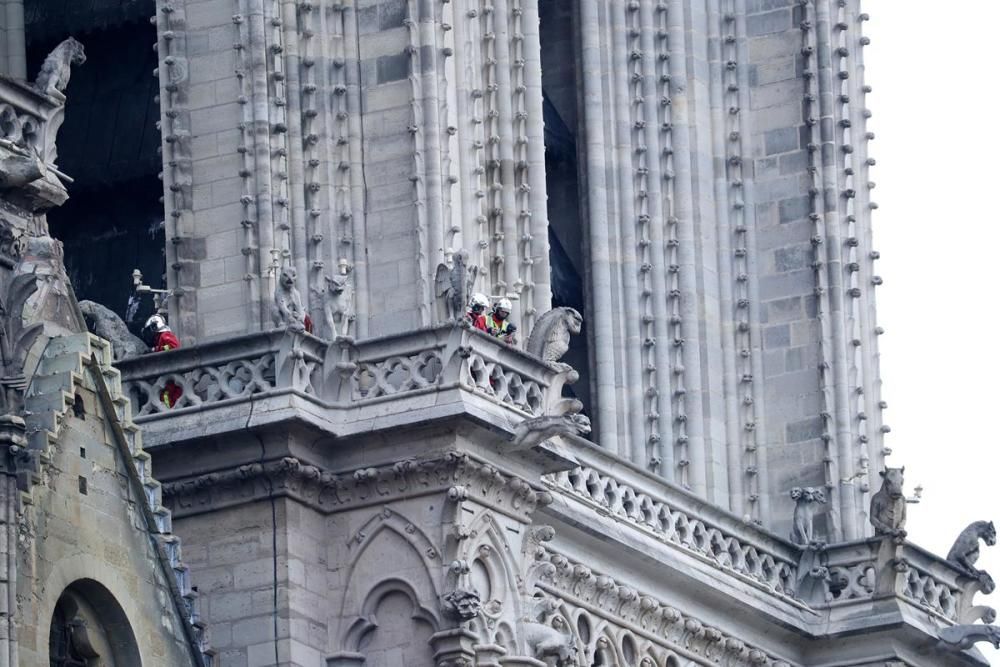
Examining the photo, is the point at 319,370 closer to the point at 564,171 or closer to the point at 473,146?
the point at 473,146

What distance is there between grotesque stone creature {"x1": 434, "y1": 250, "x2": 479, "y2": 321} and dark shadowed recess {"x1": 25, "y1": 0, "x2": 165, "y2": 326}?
218 inches

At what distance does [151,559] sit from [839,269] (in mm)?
17454

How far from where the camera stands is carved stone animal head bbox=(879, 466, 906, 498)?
58531mm

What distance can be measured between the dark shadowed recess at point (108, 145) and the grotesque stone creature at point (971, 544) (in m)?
10.6

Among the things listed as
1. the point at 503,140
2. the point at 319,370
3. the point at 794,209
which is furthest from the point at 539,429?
the point at 794,209

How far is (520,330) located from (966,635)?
25.7 ft

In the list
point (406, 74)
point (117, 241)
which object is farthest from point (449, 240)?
point (117, 241)

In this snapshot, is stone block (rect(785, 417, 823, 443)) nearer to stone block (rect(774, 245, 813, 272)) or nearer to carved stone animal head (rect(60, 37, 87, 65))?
stone block (rect(774, 245, 813, 272))

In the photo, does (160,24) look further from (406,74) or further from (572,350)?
(572,350)

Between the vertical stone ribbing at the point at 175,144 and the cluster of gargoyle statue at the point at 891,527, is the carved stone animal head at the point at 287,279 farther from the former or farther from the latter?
the cluster of gargoyle statue at the point at 891,527

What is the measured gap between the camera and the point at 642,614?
2157 inches

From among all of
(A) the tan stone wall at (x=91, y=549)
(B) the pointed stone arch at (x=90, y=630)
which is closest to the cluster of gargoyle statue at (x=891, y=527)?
(A) the tan stone wall at (x=91, y=549)

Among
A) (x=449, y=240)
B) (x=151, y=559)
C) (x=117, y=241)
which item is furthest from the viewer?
(x=117, y=241)

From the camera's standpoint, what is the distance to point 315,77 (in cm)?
5334
